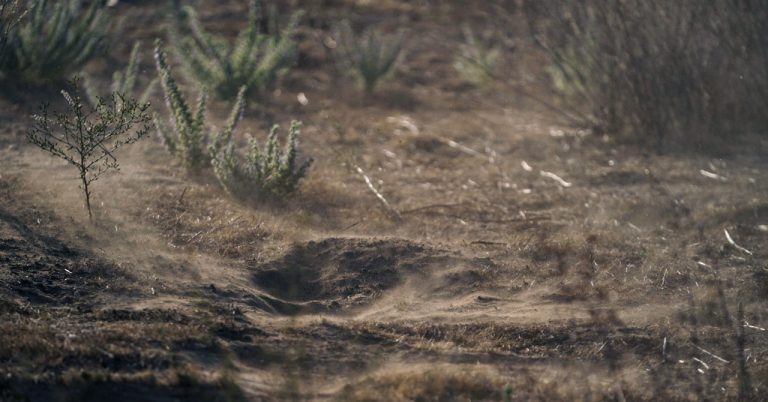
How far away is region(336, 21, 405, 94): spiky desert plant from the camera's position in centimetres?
816

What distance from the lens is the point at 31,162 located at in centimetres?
543

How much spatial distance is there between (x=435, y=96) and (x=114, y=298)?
4.90 meters

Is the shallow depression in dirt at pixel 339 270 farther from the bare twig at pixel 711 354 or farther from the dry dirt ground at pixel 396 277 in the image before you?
the bare twig at pixel 711 354

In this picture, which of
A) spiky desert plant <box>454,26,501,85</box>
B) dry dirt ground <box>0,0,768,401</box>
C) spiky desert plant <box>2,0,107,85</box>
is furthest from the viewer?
spiky desert plant <box>454,26,501,85</box>

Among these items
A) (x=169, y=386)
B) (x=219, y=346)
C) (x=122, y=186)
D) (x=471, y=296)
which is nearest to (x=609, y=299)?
(x=471, y=296)

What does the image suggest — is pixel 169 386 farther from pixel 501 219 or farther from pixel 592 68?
pixel 592 68

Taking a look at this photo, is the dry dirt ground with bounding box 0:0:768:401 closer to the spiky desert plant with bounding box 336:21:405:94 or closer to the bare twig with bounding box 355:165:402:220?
the bare twig with bounding box 355:165:402:220

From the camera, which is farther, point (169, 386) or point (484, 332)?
point (484, 332)

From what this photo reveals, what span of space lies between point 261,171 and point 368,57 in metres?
3.09

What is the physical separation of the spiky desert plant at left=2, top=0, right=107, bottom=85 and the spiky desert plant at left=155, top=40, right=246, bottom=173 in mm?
1374

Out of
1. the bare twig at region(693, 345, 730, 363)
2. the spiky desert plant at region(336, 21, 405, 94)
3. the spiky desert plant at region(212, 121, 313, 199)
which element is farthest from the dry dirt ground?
the spiky desert plant at region(336, 21, 405, 94)

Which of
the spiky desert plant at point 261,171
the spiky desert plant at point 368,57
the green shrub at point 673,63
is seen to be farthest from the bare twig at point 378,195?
the green shrub at point 673,63

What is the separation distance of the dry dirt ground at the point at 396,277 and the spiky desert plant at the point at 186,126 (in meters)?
0.12

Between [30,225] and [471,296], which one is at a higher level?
[30,225]
